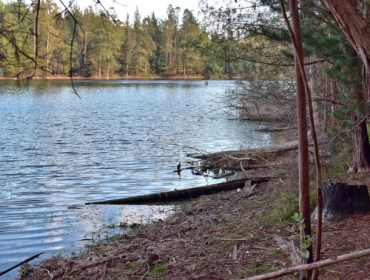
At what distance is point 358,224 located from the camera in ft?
17.3

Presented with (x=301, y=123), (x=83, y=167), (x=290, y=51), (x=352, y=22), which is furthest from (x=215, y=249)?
(x=83, y=167)

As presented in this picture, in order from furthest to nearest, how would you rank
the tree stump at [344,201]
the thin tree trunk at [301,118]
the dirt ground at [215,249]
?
1. the tree stump at [344,201]
2. the dirt ground at [215,249]
3. the thin tree trunk at [301,118]

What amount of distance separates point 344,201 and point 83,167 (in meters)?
9.68

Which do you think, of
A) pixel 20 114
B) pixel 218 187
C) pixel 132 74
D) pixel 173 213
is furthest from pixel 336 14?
pixel 132 74

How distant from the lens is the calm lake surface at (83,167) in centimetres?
773

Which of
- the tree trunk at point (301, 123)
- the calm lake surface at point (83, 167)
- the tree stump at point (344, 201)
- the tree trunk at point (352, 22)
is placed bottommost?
the calm lake surface at point (83, 167)

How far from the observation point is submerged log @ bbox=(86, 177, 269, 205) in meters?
9.49

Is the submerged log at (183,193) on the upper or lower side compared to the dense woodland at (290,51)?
lower

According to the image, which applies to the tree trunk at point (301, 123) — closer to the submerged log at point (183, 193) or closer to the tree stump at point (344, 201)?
the tree stump at point (344, 201)

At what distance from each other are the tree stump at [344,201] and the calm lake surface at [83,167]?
380 cm

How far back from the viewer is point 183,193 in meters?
10.0

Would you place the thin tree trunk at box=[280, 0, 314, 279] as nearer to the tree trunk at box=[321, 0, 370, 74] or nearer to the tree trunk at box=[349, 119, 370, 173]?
the tree trunk at box=[321, 0, 370, 74]

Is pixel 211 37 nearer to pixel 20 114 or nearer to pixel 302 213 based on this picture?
pixel 302 213

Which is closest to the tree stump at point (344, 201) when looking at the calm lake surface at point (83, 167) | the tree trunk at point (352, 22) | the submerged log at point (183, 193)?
the tree trunk at point (352, 22)
